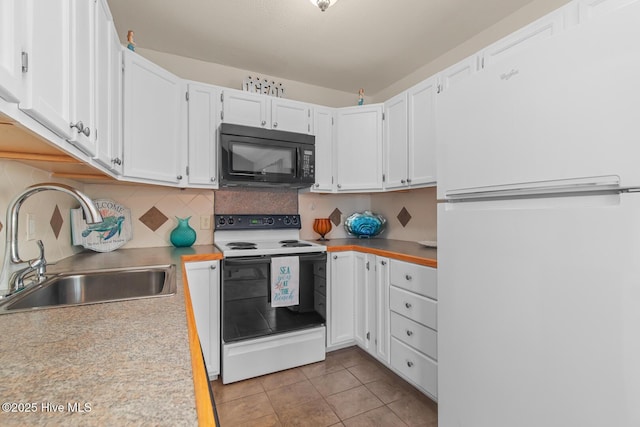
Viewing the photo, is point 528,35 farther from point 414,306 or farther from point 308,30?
point 414,306

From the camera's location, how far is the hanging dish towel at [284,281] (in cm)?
207

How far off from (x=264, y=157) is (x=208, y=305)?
116 cm

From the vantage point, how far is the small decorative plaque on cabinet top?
A: 192 centimetres

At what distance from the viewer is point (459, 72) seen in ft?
Result: 6.27

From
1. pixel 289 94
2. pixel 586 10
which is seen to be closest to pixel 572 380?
pixel 586 10

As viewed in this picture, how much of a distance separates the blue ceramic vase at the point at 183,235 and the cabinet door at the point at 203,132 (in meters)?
0.37

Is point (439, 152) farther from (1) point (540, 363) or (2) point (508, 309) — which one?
(1) point (540, 363)

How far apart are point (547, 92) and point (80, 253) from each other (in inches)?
106

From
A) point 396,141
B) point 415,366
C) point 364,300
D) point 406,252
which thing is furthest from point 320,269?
point 396,141

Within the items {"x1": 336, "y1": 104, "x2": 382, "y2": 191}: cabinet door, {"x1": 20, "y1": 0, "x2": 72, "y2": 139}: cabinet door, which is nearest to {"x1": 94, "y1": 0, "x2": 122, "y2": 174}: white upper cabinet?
{"x1": 20, "y1": 0, "x2": 72, "y2": 139}: cabinet door

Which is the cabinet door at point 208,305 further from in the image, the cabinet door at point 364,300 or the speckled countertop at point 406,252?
the cabinet door at point 364,300

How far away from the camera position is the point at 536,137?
0.95 m

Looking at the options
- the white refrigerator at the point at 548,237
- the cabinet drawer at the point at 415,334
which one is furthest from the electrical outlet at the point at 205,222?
the white refrigerator at the point at 548,237

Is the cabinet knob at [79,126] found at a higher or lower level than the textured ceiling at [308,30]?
lower
